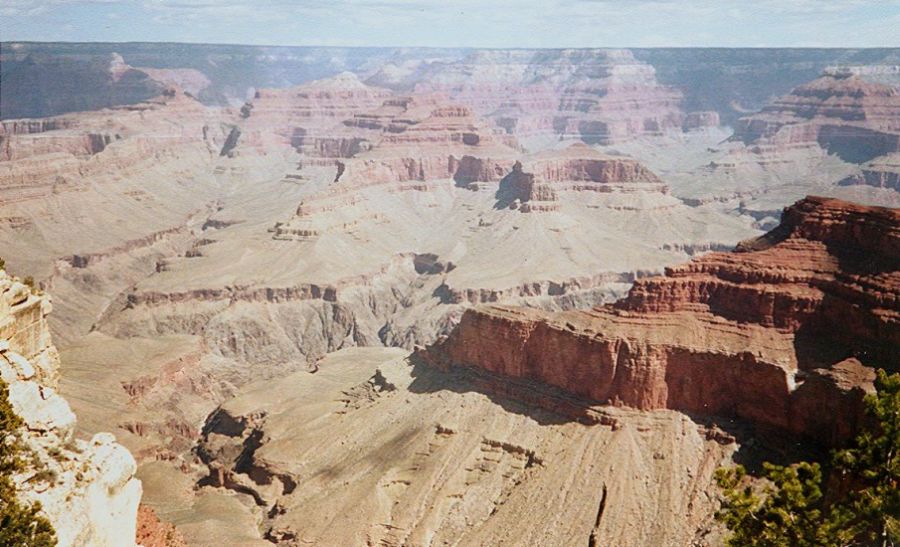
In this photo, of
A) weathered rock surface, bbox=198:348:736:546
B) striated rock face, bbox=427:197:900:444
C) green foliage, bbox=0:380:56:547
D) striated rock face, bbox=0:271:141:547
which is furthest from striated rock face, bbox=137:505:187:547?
striated rock face, bbox=427:197:900:444

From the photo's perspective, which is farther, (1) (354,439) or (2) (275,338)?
(2) (275,338)

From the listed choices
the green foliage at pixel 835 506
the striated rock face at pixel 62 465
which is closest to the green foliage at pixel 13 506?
the striated rock face at pixel 62 465

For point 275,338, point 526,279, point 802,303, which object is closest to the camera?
point 802,303

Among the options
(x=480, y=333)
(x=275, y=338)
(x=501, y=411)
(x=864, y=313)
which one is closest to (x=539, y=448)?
(x=501, y=411)

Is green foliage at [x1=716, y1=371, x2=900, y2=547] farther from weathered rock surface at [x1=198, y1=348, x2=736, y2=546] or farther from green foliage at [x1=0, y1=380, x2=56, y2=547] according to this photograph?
green foliage at [x1=0, y1=380, x2=56, y2=547]

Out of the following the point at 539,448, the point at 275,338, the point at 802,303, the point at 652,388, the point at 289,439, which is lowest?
the point at 275,338

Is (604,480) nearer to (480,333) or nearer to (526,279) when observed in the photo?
(480,333)
